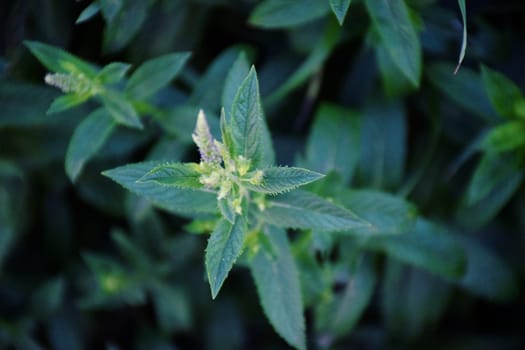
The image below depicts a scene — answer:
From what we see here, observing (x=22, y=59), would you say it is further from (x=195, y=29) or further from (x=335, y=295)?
(x=335, y=295)

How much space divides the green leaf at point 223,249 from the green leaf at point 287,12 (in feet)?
2.85

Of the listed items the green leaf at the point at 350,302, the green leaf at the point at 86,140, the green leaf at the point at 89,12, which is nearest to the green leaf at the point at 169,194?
the green leaf at the point at 86,140

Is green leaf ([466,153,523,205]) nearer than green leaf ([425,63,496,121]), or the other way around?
green leaf ([466,153,523,205])

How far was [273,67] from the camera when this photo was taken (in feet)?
8.60

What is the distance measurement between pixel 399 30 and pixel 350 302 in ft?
3.76

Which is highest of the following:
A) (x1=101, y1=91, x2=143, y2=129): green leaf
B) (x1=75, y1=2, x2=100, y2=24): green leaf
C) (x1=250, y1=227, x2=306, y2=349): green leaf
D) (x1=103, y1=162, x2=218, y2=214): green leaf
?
(x1=75, y1=2, x2=100, y2=24): green leaf

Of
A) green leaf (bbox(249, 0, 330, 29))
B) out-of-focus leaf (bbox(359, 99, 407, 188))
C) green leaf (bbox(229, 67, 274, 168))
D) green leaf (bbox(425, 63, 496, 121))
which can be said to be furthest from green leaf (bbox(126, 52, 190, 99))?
green leaf (bbox(425, 63, 496, 121))

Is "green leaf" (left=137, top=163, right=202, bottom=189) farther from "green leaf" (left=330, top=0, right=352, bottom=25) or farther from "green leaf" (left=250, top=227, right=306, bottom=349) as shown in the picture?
"green leaf" (left=330, top=0, right=352, bottom=25)

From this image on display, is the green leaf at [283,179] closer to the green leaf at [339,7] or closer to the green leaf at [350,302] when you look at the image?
the green leaf at [339,7]

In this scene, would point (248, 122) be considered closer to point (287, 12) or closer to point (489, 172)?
point (287, 12)

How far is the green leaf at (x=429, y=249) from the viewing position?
2.17 metres

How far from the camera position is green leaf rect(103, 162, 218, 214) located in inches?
62.2

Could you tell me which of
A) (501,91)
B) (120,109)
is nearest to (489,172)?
(501,91)

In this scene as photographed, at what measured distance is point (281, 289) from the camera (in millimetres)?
1761
